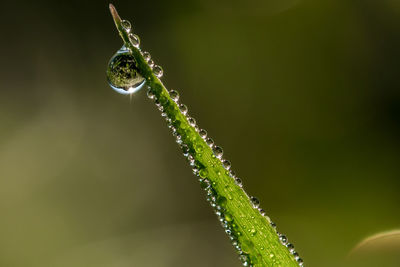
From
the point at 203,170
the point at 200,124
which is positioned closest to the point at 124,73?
the point at 203,170

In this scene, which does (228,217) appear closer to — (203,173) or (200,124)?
(203,173)

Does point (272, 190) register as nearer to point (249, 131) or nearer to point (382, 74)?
point (249, 131)

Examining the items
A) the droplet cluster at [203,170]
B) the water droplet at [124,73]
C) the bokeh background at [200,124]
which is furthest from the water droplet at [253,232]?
the bokeh background at [200,124]

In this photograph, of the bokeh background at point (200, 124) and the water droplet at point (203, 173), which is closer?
the water droplet at point (203, 173)

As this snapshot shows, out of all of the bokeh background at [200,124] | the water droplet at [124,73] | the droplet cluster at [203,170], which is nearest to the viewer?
the droplet cluster at [203,170]

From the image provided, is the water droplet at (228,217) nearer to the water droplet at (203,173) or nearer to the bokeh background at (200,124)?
the water droplet at (203,173)

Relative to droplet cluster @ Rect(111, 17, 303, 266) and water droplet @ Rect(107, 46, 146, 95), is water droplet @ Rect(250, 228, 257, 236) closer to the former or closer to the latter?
droplet cluster @ Rect(111, 17, 303, 266)
